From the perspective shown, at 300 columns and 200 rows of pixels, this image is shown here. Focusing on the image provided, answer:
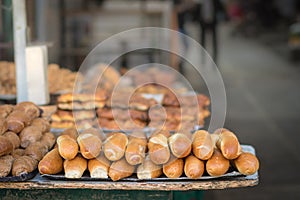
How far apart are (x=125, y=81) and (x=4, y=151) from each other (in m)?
2.33

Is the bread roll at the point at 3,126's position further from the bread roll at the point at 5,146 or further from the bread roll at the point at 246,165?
the bread roll at the point at 246,165

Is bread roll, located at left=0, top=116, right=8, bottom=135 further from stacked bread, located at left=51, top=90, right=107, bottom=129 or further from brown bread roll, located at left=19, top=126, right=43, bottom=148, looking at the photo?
stacked bread, located at left=51, top=90, right=107, bottom=129

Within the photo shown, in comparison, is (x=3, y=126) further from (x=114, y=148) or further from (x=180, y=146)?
(x=180, y=146)

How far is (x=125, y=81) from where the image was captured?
4949 mm

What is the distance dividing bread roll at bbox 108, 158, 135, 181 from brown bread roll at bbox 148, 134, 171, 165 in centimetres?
12

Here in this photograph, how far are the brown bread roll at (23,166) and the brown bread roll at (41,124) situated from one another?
0.46 meters

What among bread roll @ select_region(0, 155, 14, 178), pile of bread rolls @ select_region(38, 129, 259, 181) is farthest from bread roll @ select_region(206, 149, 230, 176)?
bread roll @ select_region(0, 155, 14, 178)

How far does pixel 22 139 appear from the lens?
3.03 meters

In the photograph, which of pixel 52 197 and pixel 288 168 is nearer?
pixel 52 197

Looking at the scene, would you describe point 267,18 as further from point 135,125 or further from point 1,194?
point 1,194

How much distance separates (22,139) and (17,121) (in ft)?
0.41

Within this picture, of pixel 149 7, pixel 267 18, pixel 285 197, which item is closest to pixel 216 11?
pixel 149 7

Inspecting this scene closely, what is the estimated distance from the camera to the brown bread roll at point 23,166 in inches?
103

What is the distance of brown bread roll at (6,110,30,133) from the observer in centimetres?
305
